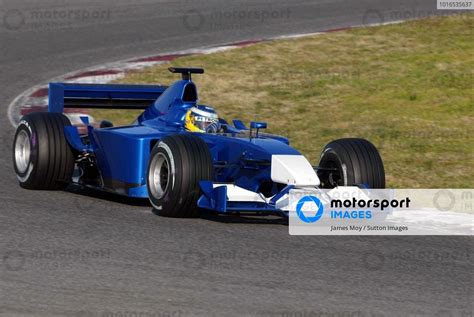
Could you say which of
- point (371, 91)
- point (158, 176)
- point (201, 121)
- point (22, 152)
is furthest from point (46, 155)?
point (371, 91)

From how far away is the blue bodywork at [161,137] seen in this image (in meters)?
9.37

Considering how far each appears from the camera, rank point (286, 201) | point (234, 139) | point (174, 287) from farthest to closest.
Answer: point (234, 139) → point (286, 201) → point (174, 287)

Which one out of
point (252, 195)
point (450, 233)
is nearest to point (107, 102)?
point (252, 195)

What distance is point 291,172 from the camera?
29.9 ft

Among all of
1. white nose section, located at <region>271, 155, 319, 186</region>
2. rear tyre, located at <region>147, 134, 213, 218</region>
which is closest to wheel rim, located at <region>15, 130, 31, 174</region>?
rear tyre, located at <region>147, 134, 213, 218</region>

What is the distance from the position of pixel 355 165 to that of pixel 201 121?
1568mm

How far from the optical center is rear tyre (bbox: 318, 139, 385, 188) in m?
9.70

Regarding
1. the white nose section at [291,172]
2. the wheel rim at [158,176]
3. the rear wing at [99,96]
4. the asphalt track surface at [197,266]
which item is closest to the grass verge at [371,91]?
the rear wing at [99,96]

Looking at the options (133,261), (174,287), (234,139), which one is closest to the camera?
(174,287)

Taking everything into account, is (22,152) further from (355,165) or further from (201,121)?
(355,165)

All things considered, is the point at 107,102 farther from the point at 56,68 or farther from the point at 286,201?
the point at 56,68

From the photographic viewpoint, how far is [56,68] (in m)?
17.7

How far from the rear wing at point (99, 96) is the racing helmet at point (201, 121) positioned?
57.8 inches

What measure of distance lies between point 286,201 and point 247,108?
7.12 meters
